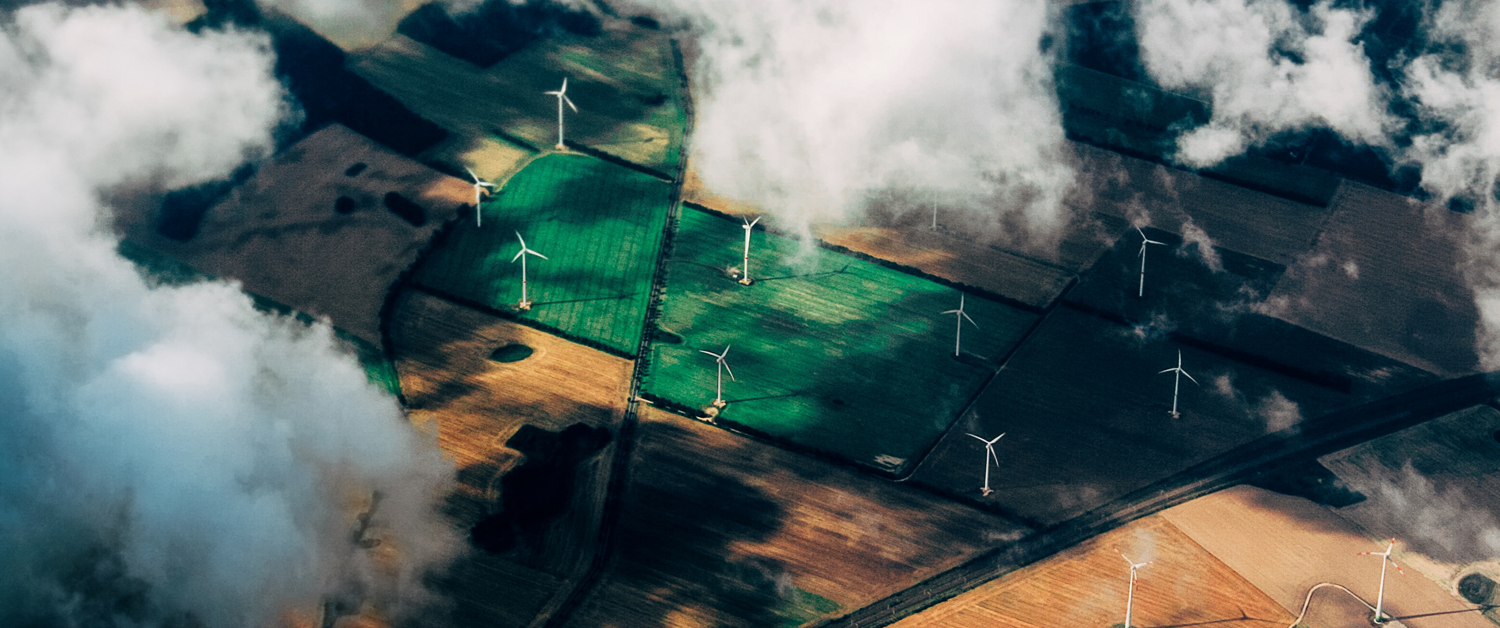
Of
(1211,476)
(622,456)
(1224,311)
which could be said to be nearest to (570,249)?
(622,456)

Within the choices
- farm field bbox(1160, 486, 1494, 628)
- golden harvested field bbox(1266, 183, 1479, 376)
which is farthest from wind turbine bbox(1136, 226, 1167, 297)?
farm field bbox(1160, 486, 1494, 628)

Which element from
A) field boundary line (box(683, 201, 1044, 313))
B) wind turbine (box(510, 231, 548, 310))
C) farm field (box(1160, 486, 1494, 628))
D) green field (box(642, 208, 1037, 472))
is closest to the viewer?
farm field (box(1160, 486, 1494, 628))

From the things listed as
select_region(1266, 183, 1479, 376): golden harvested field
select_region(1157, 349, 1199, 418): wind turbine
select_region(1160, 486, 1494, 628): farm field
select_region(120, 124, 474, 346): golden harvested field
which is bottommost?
select_region(120, 124, 474, 346): golden harvested field

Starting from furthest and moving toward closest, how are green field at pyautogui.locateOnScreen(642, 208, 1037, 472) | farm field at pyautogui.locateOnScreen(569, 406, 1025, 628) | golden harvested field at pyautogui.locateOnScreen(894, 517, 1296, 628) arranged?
green field at pyautogui.locateOnScreen(642, 208, 1037, 472) → golden harvested field at pyautogui.locateOnScreen(894, 517, 1296, 628) → farm field at pyautogui.locateOnScreen(569, 406, 1025, 628)

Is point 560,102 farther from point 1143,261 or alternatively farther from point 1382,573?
point 1382,573

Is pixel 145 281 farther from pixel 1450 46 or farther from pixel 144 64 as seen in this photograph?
pixel 1450 46

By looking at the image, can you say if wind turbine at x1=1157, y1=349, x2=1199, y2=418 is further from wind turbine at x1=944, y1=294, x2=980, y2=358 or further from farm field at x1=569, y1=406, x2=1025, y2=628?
farm field at x1=569, y1=406, x2=1025, y2=628
